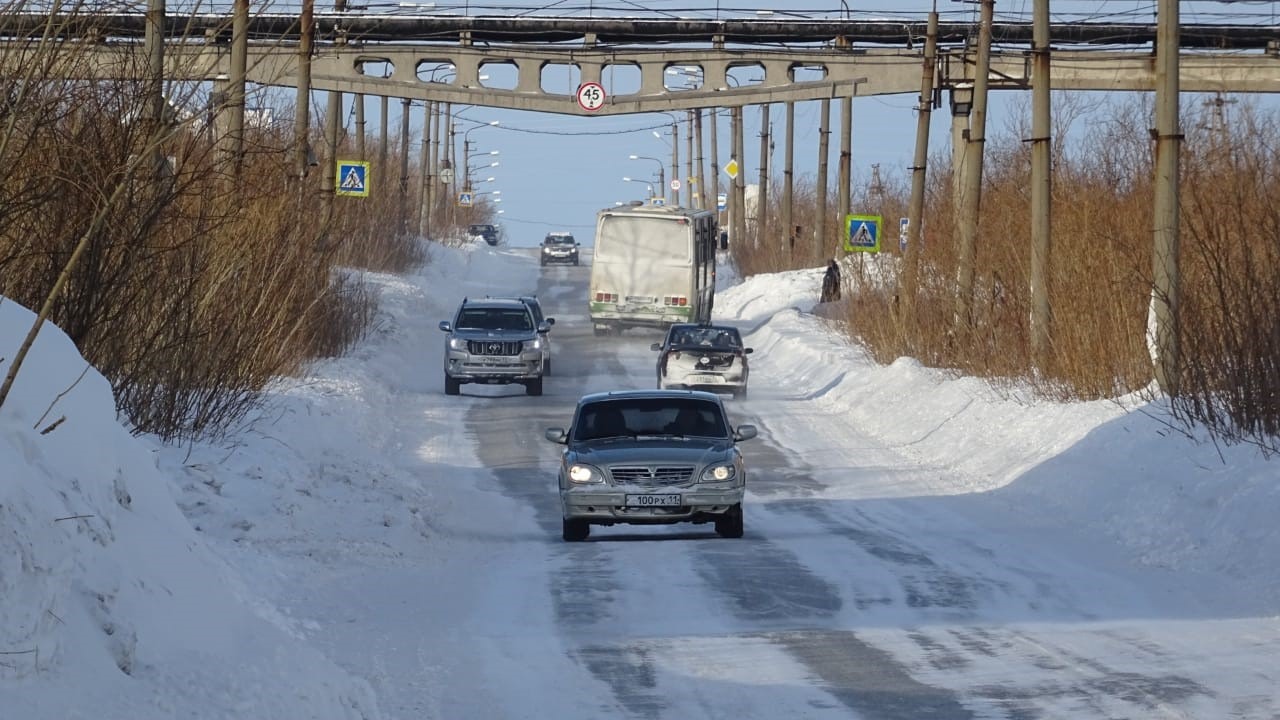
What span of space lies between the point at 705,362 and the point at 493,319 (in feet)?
14.5

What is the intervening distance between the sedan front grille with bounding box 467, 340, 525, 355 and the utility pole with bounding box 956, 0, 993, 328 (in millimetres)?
8823

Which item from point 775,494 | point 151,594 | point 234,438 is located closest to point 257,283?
point 234,438

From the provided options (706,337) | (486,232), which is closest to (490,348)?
(706,337)

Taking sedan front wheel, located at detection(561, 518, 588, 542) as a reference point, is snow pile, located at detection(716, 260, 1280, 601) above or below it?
above

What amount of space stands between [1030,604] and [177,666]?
23.1ft

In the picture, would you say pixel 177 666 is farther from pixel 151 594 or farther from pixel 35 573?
pixel 35 573

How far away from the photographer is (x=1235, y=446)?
17.6 metres

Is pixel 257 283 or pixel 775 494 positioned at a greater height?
pixel 257 283

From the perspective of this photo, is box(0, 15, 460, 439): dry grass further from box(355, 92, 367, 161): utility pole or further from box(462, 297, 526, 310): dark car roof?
box(355, 92, 367, 161): utility pole

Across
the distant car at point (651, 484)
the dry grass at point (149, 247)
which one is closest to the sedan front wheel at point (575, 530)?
the distant car at point (651, 484)

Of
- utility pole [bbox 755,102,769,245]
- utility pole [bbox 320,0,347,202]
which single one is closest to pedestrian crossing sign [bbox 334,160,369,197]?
utility pole [bbox 320,0,347,202]

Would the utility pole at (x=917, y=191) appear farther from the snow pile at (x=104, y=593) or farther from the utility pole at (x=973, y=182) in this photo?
the snow pile at (x=104, y=593)

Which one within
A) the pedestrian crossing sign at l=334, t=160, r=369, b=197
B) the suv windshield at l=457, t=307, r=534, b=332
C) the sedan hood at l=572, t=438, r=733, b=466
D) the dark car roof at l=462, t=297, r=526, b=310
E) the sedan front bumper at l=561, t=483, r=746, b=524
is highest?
the pedestrian crossing sign at l=334, t=160, r=369, b=197

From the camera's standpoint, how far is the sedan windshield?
18531mm
